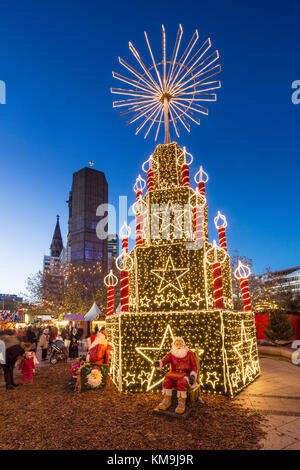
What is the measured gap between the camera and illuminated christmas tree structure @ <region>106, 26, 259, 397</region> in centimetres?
712

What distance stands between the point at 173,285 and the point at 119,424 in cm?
399

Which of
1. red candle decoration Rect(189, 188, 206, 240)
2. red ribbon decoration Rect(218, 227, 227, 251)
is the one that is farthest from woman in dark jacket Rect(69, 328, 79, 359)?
red ribbon decoration Rect(218, 227, 227, 251)

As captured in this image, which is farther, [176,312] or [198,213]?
[198,213]

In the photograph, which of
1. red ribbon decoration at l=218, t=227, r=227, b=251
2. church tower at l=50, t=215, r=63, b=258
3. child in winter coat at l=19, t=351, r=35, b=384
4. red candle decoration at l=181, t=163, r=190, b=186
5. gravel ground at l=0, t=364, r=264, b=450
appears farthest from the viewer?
church tower at l=50, t=215, r=63, b=258

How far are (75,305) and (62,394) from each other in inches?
1210

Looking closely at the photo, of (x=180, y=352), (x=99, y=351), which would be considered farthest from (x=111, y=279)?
(x=180, y=352)

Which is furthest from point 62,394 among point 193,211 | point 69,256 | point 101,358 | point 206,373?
point 69,256

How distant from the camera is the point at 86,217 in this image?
103 meters

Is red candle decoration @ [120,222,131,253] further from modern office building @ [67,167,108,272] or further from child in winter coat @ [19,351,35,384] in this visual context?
modern office building @ [67,167,108,272]

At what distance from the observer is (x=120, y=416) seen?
18.1ft

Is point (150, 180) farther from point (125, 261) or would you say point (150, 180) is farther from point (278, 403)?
point (278, 403)

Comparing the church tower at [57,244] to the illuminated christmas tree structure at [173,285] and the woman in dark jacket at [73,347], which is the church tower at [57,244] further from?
the illuminated christmas tree structure at [173,285]

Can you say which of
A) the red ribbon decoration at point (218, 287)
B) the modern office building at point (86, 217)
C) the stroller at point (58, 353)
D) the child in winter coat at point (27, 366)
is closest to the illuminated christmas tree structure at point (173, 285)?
the red ribbon decoration at point (218, 287)

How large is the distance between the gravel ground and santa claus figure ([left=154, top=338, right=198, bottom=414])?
0.33m
